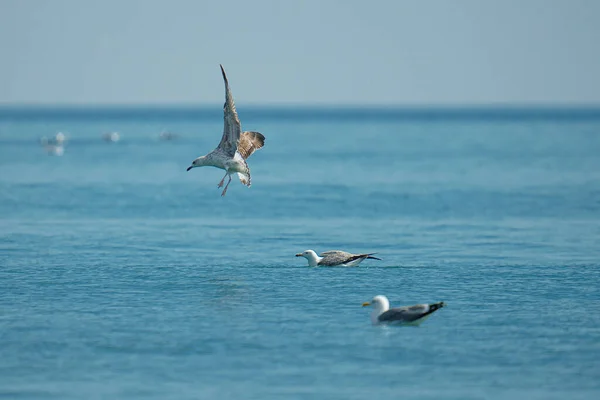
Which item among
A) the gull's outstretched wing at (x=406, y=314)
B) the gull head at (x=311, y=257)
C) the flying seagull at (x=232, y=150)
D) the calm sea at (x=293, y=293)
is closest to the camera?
the calm sea at (x=293, y=293)

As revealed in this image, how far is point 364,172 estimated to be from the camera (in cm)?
6406

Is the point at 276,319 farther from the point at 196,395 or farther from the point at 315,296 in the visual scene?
the point at 196,395

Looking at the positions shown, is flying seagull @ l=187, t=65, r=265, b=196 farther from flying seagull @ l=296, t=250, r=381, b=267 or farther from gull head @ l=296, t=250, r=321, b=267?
flying seagull @ l=296, t=250, r=381, b=267

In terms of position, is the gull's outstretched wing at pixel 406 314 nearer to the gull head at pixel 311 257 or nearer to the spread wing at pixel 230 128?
the spread wing at pixel 230 128

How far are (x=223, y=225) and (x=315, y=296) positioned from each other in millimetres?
14478

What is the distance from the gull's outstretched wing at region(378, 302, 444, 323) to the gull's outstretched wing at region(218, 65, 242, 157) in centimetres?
586

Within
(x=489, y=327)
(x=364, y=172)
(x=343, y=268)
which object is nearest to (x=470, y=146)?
(x=364, y=172)

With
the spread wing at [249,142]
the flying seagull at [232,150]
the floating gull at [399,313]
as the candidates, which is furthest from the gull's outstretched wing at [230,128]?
the floating gull at [399,313]

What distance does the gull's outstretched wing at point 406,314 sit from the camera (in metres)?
19.5

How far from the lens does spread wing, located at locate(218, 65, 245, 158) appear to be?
23.0 meters

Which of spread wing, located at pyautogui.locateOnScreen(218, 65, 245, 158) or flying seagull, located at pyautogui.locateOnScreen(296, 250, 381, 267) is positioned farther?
flying seagull, located at pyautogui.locateOnScreen(296, 250, 381, 267)

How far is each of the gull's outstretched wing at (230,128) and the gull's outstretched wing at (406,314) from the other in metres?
5.86

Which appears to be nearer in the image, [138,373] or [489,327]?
[138,373]

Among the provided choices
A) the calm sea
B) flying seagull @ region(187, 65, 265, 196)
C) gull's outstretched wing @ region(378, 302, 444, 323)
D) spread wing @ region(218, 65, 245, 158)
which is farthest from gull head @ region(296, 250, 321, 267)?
gull's outstretched wing @ region(378, 302, 444, 323)
